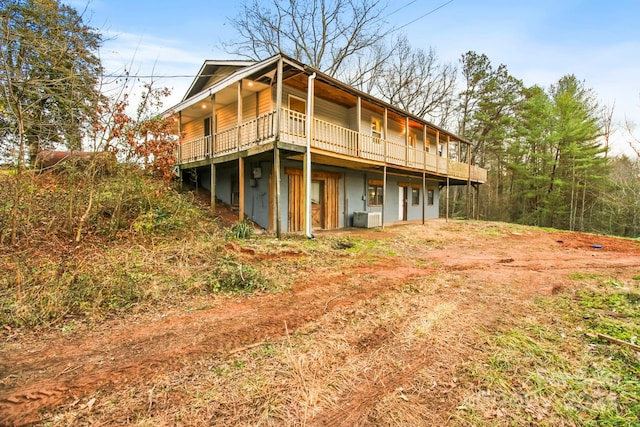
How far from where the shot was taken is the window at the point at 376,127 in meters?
14.2

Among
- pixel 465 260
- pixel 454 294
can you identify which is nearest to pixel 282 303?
pixel 454 294

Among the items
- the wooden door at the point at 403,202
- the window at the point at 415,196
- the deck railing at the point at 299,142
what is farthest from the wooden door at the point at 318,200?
the window at the point at 415,196

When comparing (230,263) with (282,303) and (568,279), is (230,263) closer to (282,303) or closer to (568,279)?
(282,303)

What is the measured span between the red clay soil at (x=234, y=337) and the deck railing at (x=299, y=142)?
5.11 metres

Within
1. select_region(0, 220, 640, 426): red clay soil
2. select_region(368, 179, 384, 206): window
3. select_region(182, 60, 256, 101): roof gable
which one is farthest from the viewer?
select_region(368, 179, 384, 206): window

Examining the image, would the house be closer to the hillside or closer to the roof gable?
the roof gable

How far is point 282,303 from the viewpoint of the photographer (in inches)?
152

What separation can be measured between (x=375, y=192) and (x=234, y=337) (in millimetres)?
13045

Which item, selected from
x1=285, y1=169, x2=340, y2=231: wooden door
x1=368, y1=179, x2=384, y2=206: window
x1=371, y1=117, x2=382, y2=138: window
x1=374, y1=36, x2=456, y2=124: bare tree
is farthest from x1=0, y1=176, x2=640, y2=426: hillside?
x1=374, y1=36, x2=456, y2=124: bare tree

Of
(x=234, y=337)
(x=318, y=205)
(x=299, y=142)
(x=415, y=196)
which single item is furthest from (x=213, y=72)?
(x=415, y=196)

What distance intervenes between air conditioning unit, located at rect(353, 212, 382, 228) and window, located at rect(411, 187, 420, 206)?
6.11 meters

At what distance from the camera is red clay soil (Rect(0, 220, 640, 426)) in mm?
1986

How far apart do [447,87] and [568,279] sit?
2556cm

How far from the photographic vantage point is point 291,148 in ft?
27.5
